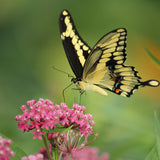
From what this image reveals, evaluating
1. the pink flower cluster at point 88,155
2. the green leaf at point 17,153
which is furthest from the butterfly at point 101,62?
the green leaf at point 17,153

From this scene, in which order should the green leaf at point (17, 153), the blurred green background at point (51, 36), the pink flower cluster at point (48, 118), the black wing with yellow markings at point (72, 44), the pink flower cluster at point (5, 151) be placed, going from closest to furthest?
the pink flower cluster at point (5, 151) → the green leaf at point (17, 153) → the pink flower cluster at point (48, 118) → the black wing with yellow markings at point (72, 44) → the blurred green background at point (51, 36)

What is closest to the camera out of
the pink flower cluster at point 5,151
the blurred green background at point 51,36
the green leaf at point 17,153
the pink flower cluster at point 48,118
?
the pink flower cluster at point 5,151

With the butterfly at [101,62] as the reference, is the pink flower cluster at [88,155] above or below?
below

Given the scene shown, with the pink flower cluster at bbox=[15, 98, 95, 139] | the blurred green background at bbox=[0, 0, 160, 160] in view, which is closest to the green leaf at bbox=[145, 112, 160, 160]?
the pink flower cluster at bbox=[15, 98, 95, 139]

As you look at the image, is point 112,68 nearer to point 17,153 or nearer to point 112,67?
point 112,67

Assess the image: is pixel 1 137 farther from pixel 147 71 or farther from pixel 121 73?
pixel 147 71

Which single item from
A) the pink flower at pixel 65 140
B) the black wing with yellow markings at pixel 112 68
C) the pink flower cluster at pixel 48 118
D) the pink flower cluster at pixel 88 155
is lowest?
the pink flower cluster at pixel 88 155

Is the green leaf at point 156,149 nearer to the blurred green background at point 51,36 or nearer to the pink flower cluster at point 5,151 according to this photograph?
the pink flower cluster at point 5,151
